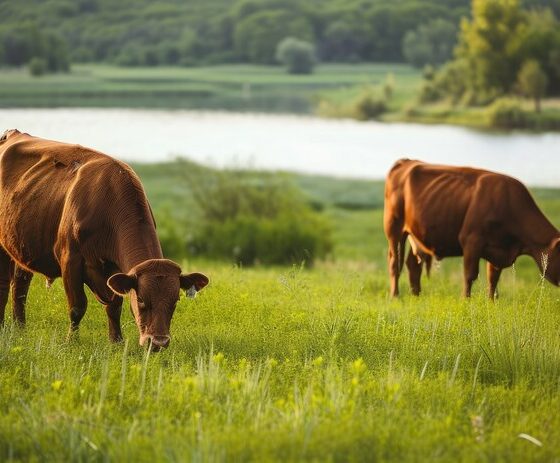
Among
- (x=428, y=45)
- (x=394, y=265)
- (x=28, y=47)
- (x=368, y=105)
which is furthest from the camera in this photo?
(x=428, y=45)

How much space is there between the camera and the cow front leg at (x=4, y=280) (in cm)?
948

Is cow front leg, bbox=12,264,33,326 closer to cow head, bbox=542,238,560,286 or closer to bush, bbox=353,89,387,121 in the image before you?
cow head, bbox=542,238,560,286

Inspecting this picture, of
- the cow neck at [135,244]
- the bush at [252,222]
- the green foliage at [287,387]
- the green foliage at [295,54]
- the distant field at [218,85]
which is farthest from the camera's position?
the green foliage at [295,54]

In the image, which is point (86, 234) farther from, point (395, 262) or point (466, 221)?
point (395, 262)

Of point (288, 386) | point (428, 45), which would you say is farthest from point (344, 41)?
point (288, 386)

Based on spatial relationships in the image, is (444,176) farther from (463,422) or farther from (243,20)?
(243,20)

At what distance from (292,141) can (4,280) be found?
55.8m

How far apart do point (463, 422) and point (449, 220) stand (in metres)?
6.28

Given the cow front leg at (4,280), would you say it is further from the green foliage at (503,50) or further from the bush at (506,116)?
the green foliage at (503,50)

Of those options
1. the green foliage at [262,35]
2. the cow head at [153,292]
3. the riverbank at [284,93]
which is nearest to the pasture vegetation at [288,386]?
the cow head at [153,292]

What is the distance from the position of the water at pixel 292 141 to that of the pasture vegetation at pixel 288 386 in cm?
3587

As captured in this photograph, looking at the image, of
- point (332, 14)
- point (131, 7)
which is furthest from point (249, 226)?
point (332, 14)

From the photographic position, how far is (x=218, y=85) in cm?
7738

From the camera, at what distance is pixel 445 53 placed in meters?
77.2
